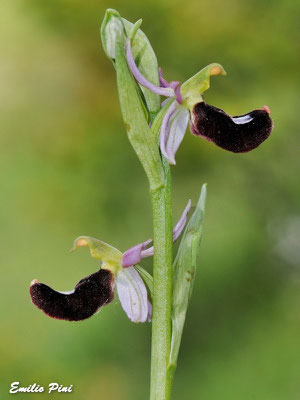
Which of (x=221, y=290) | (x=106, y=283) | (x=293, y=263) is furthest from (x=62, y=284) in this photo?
(x=106, y=283)

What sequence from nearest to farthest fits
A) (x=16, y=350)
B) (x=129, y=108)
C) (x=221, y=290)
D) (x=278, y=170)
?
(x=129, y=108) < (x=16, y=350) < (x=221, y=290) < (x=278, y=170)

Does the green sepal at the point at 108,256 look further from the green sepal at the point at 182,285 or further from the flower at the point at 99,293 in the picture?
the green sepal at the point at 182,285

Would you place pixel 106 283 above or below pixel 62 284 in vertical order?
below

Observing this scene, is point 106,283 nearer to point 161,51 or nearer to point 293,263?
point 293,263

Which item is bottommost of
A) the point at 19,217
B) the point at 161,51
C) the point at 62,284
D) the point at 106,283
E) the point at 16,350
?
the point at 106,283

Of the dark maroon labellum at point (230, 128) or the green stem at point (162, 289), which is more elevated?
the dark maroon labellum at point (230, 128)
